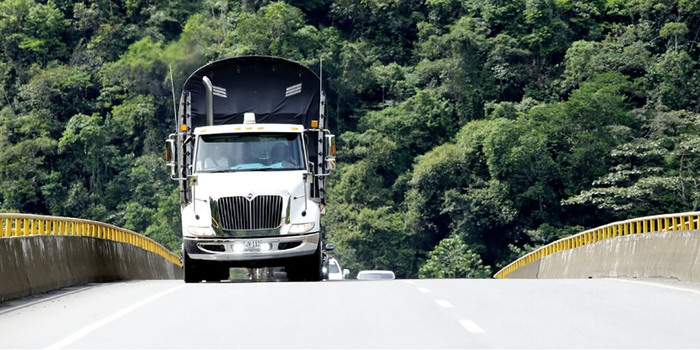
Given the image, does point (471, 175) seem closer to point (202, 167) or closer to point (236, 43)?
point (236, 43)

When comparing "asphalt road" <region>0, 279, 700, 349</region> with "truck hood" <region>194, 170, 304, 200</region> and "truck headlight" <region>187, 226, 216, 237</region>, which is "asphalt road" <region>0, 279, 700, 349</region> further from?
"truck hood" <region>194, 170, 304, 200</region>

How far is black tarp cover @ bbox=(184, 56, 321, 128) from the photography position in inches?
947

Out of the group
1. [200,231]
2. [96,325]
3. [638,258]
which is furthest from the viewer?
[638,258]

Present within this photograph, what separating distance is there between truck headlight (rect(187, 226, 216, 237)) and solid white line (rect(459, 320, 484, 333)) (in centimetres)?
Answer: 884

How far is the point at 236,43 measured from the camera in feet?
360

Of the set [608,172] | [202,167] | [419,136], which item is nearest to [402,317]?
[202,167]

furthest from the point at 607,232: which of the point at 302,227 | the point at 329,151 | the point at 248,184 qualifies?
the point at 248,184

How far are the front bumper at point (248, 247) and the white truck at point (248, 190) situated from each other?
0.02 meters

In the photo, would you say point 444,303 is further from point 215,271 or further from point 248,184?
point 215,271

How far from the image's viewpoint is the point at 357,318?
13.3 meters

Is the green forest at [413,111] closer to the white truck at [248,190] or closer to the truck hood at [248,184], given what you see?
the white truck at [248,190]

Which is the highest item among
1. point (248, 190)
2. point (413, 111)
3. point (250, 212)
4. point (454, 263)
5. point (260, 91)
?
point (413, 111)

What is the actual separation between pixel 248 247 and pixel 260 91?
443cm

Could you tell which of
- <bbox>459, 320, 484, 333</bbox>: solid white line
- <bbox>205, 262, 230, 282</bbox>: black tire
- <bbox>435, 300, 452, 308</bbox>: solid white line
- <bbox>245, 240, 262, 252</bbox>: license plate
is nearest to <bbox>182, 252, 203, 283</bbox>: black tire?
<bbox>205, 262, 230, 282</bbox>: black tire
